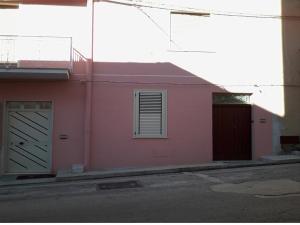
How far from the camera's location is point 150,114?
1324 centimetres

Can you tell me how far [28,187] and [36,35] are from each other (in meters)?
4.91

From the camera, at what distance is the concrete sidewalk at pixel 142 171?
11.5 metres

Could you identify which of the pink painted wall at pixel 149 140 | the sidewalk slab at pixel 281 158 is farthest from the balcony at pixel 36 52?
the sidewalk slab at pixel 281 158

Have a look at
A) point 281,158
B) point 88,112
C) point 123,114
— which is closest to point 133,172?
point 123,114

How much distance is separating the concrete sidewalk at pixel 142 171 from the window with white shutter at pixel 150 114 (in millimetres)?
1324

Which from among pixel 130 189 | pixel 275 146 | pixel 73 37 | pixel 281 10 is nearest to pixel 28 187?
pixel 130 189

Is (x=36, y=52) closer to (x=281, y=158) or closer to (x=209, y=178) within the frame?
(x=209, y=178)

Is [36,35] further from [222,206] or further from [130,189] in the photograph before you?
[222,206]

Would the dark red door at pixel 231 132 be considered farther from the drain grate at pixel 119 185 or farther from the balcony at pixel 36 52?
the balcony at pixel 36 52

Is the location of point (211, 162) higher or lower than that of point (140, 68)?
lower

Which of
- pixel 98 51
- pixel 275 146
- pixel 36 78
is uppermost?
pixel 98 51

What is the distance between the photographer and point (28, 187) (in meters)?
10.7

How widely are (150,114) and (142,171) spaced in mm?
2148

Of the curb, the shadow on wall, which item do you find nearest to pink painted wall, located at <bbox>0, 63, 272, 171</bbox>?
the curb
